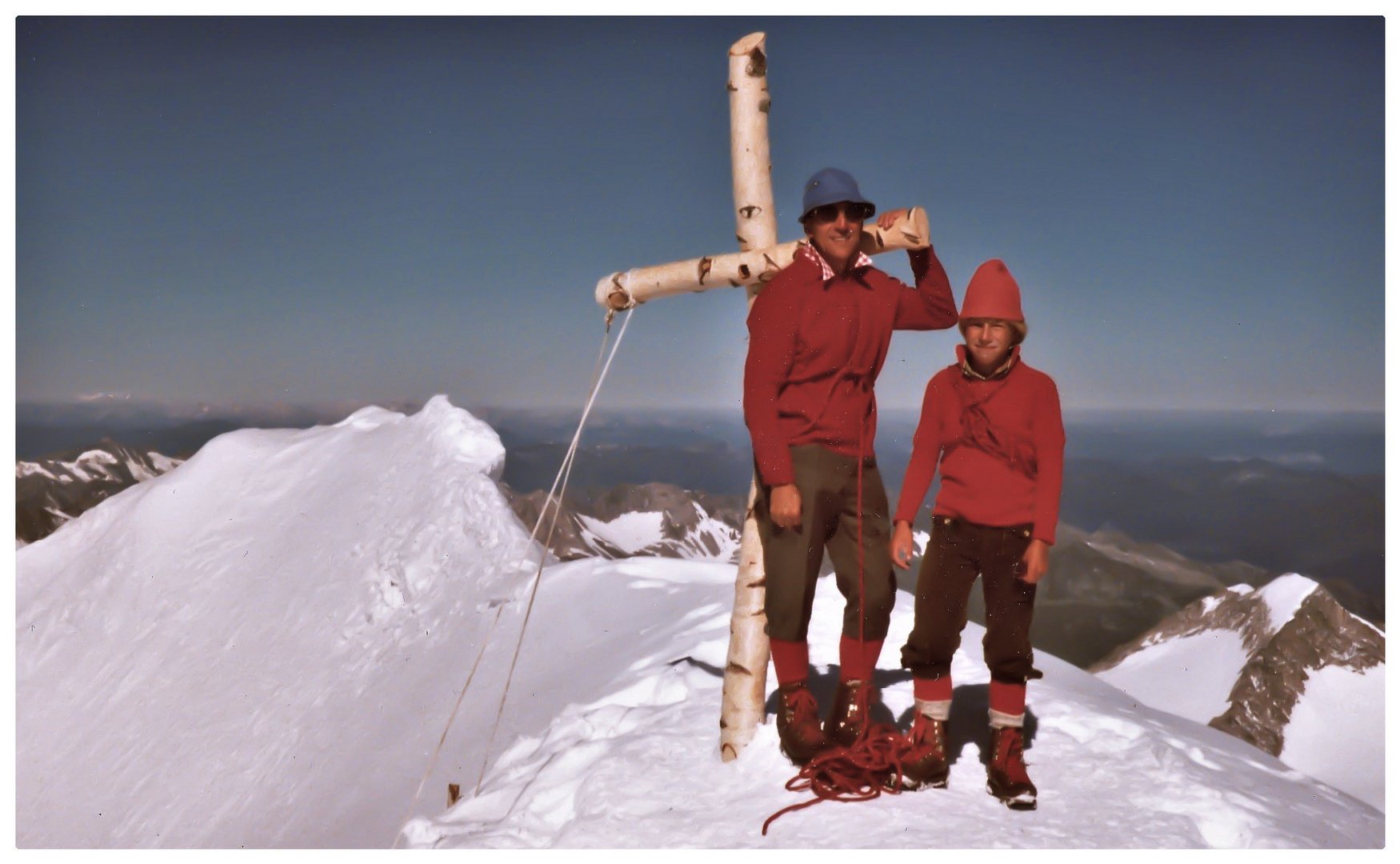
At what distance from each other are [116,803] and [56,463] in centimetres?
505

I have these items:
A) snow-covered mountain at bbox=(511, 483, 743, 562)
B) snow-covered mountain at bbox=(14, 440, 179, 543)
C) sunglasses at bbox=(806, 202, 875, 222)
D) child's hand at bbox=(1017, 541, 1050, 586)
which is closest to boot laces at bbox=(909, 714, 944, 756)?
child's hand at bbox=(1017, 541, 1050, 586)

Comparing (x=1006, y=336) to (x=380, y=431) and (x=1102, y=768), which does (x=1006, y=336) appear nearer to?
(x=1102, y=768)

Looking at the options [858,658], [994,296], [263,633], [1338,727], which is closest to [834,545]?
[858,658]

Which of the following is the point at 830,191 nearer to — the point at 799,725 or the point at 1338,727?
the point at 799,725

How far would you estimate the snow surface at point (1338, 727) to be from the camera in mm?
7984

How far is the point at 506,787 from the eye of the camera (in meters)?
4.12

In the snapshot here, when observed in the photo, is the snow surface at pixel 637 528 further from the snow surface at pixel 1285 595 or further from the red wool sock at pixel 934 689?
the red wool sock at pixel 934 689

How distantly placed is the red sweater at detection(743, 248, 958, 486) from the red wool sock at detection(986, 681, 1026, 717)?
A: 0.93 metres

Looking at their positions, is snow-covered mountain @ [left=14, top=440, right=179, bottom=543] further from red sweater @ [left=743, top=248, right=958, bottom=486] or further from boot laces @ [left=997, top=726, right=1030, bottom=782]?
boot laces @ [left=997, top=726, right=1030, bottom=782]

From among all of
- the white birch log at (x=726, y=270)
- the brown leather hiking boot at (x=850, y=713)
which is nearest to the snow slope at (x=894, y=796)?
the brown leather hiking boot at (x=850, y=713)

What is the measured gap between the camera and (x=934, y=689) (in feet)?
11.5

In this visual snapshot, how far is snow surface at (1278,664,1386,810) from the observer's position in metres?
7.98

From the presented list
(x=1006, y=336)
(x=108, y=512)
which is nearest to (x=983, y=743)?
(x=1006, y=336)

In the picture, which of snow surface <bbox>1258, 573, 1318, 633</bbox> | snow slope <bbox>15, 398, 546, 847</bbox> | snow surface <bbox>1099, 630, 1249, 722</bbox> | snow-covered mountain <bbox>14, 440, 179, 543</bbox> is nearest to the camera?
snow slope <bbox>15, 398, 546, 847</bbox>
